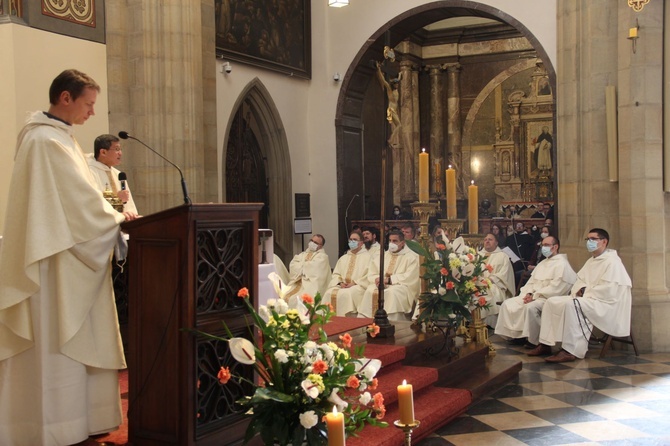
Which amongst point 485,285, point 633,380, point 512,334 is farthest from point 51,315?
point 512,334

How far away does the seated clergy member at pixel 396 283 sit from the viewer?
9.92 metres

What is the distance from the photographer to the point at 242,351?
132 inches

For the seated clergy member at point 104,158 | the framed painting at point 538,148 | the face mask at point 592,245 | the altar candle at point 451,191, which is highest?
the framed painting at point 538,148

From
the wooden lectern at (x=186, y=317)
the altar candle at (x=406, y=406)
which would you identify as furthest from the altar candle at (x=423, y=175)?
the altar candle at (x=406, y=406)

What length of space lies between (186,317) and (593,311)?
586cm

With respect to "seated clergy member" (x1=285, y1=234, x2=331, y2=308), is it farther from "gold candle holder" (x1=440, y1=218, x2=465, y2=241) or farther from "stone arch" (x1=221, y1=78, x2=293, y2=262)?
"gold candle holder" (x1=440, y1=218, x2=465, y2=241)

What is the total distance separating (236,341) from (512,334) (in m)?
6.19

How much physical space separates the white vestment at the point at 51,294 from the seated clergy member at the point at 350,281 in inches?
265

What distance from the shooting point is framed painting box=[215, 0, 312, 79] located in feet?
38.4

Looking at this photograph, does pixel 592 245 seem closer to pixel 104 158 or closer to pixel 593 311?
pixel 593 311

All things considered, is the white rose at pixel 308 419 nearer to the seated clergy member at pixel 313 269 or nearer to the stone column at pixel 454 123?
the seated clergy member at pixel 313 269

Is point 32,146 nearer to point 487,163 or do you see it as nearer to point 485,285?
point 485,285

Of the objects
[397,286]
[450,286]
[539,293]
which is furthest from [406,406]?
[397,286]

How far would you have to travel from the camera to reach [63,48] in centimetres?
827
